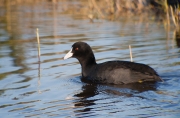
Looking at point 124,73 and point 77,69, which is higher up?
point 124,73

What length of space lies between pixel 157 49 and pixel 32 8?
11.5 meters

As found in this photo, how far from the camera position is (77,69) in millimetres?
9961

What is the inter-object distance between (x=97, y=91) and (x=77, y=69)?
82.0 inches

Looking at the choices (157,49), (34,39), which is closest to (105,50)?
(157,49)

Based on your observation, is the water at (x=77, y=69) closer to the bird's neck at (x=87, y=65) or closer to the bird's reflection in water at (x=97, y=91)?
the bird's reflection in water at (x=97, y=91)

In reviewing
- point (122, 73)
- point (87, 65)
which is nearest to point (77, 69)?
point (87, 65)

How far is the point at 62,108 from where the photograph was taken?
6.72 m

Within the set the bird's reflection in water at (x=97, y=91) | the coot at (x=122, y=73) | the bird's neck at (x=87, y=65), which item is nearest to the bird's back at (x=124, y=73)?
the coot at (x=122, y=73)

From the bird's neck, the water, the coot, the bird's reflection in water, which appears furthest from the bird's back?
the bird's neck

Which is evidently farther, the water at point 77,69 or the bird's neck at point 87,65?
the bird's neck at point 87,65

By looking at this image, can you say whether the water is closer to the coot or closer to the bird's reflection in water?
the bird's reflection in water

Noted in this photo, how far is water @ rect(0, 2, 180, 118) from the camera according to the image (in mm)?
6582

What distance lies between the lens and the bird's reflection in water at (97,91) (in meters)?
7.02

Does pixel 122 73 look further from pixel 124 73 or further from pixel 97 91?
pixel 97 91
